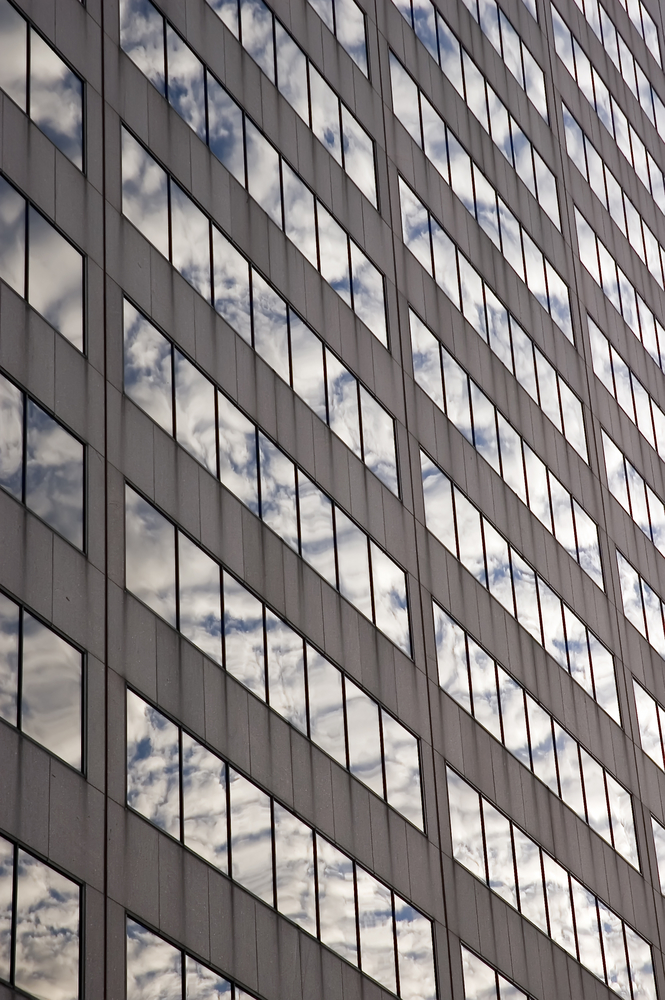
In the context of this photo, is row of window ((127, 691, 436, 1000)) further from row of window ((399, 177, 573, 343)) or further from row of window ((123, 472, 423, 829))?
row of window ((399, 177, 573, 343))

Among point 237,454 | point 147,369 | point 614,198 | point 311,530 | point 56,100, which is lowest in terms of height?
point 311,530

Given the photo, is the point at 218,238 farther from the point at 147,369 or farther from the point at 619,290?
the point at 619,290

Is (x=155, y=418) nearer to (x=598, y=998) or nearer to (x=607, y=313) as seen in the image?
(x=598, y=998)

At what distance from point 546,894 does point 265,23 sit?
2454 centimetres

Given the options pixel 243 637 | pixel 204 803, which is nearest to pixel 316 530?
pixel 243 637

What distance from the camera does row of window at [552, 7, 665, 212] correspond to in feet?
204

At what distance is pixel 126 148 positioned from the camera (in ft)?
116

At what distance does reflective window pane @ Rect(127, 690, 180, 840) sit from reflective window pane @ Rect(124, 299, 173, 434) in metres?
6.46

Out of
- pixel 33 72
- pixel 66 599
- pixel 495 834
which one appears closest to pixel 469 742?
pixel 495 834

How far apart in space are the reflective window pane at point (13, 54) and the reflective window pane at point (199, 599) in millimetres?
9700

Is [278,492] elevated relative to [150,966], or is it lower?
elevated

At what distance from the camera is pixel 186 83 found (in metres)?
38.4

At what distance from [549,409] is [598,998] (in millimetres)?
18838

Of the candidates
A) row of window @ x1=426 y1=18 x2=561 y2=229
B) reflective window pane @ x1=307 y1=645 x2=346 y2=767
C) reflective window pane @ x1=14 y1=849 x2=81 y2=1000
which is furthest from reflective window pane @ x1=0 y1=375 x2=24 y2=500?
row of window @ x1=426 y1=18 x2=561 y2=229
